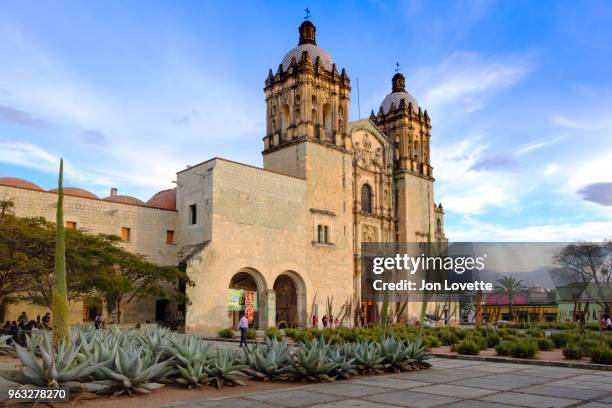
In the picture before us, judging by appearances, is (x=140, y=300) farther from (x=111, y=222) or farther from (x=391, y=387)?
(x=391, y=387)

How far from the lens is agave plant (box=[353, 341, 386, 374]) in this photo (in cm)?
1153


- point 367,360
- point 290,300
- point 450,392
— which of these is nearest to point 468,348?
point 367,360

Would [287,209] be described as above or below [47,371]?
above

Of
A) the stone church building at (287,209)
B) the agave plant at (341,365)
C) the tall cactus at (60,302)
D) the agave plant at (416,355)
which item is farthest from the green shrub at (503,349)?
the stone church building at (287,209)

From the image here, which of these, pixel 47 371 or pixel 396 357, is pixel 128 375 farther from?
pixel 396 357

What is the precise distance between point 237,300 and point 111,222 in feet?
24.4

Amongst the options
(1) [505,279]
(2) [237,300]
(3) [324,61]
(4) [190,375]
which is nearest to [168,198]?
(2) [237,300]

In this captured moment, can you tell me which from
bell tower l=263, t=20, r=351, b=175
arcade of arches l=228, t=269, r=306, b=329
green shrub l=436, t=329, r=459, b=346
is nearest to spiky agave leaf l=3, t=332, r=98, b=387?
green shrub l=436, t=329, r=459, b=346

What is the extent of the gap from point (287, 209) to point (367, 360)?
20847 mm

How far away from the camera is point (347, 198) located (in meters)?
36.3

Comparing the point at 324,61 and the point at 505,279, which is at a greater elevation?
the point at 324,61

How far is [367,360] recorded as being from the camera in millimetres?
11547

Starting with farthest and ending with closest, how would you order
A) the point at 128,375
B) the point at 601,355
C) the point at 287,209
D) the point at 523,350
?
1. the point at 287,209
2. the point at 523,350
3. the point at 601,355
4. the point at 128,375

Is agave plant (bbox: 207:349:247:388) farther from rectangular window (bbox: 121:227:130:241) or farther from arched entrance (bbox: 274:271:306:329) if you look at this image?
arched entrance (bbox: 274:271:306:329)
